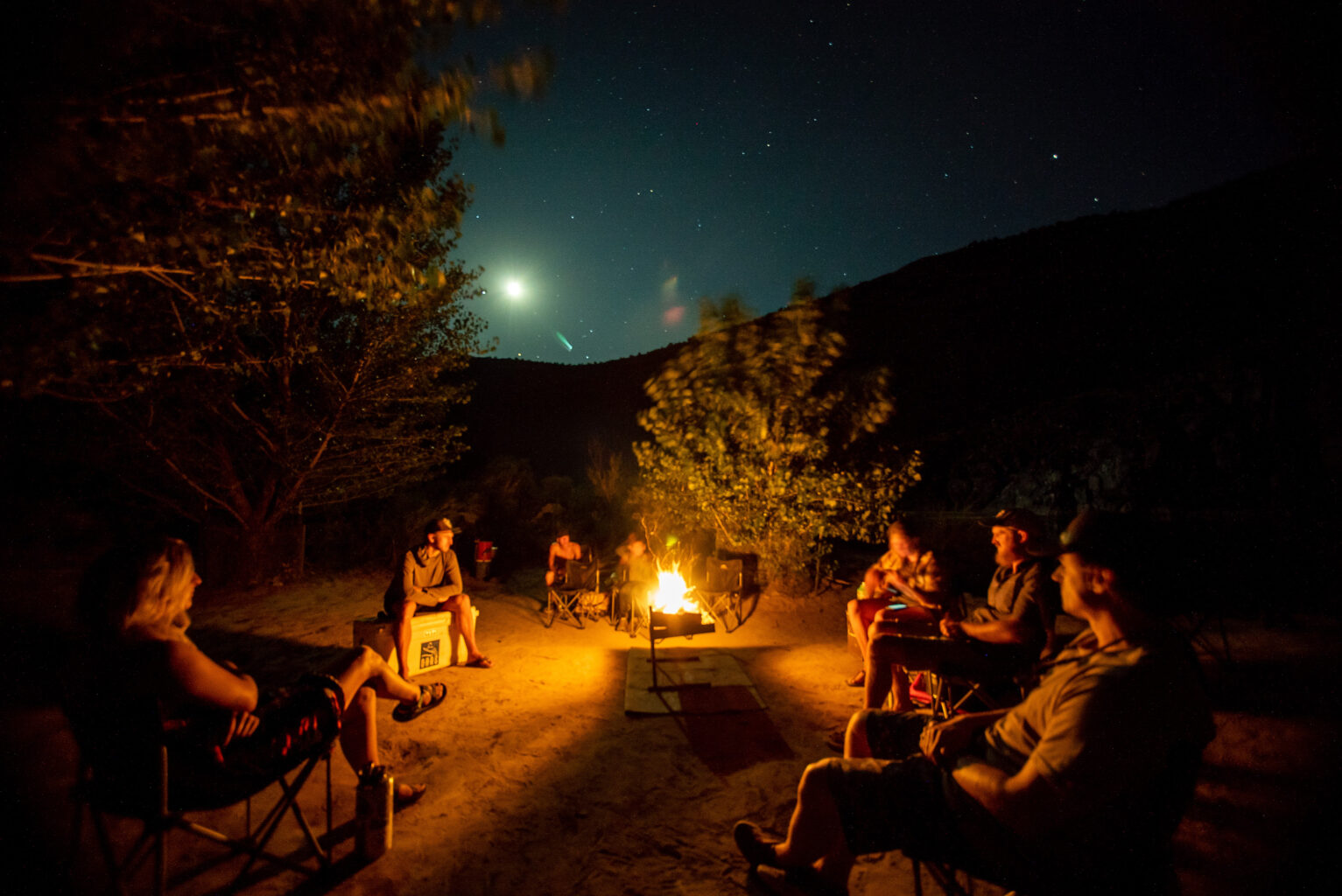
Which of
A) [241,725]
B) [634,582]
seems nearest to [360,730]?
[241,725]

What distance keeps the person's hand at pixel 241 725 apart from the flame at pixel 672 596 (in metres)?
4.80

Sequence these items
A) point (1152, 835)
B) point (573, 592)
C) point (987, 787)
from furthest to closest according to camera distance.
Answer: point (573, 592) < point (987, 787) < point (1152, 835)

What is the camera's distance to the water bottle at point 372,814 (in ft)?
8.09

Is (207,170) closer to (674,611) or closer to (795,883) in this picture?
(795,883)

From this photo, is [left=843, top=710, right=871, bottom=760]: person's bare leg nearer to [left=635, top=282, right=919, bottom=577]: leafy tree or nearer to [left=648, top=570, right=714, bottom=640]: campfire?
[left=648, top=570, right=714, bottom=640]: campfire

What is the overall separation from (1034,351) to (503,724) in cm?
2523

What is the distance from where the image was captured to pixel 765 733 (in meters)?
3.89

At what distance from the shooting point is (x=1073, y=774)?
1499 millimetres

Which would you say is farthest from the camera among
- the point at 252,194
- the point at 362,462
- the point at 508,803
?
the point at 362,462

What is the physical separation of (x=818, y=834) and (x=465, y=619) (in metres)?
3.88

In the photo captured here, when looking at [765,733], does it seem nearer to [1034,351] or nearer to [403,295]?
[403,295]

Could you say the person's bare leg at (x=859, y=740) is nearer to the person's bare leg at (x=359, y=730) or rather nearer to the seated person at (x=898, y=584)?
the seated person at (x=898, y=584)

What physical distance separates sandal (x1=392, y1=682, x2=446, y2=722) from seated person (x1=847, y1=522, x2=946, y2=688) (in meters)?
3.26

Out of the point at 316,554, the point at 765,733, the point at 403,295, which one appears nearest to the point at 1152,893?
the point at 765,733
